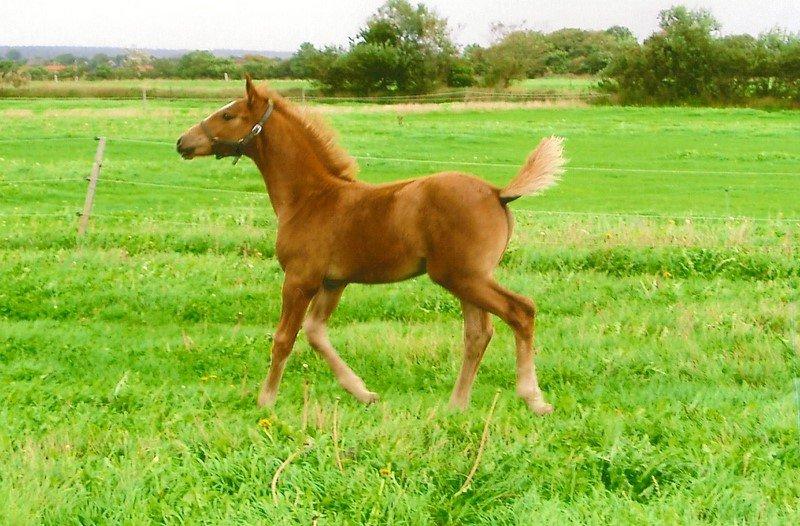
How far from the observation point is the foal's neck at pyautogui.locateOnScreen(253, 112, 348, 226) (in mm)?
5922

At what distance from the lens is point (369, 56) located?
4944 cm

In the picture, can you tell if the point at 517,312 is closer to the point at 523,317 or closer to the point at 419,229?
the point at 523,317

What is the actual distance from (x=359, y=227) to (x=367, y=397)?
114cm

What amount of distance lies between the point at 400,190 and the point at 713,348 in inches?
111

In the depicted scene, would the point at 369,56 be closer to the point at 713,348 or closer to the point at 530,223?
the point at 530,223

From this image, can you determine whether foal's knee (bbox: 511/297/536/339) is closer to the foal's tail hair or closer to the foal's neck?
the foal's tail hair

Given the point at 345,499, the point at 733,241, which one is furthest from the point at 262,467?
the point at 733,241

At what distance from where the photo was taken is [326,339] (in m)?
6.00

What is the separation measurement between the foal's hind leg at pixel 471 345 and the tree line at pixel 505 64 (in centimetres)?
4031

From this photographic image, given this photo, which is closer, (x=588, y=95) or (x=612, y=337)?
(x=612, y=337)

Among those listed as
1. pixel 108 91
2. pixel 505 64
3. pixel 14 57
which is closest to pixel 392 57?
pixel 505 64

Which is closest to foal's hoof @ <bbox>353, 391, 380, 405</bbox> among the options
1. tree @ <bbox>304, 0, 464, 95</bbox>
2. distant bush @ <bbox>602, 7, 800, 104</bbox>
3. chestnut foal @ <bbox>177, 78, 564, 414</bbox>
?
chestnut foal @ <bbox>177, 78, 564, 414</bbox>

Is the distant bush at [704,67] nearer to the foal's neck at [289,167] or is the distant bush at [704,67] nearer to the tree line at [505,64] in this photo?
the tree line at [505,64]

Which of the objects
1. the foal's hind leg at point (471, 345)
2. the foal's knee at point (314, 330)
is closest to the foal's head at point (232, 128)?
the foal's knee at point (314, 330)
